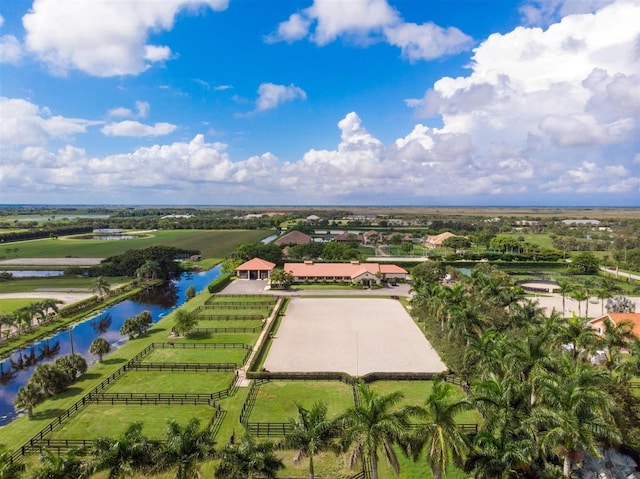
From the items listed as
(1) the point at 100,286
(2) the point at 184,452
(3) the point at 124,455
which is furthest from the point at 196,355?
(1) the point at 100,286

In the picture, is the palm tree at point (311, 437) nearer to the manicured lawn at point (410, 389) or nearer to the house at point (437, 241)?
the manicured lawn at point (410, 389)

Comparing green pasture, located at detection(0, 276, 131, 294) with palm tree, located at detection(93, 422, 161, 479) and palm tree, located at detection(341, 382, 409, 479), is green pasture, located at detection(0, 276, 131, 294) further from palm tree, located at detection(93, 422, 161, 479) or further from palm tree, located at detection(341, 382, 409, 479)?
palm tree, located at detection(341, 382, 409, 479)

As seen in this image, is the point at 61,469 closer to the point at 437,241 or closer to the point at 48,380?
the point at 48,380

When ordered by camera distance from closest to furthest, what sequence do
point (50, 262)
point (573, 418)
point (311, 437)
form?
point (311, 437), point (573, 418), point (50, 262)

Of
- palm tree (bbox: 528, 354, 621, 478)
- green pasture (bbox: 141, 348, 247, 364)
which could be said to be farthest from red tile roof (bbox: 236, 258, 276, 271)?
palm tree (bbox: 528, 354, 621, 478)

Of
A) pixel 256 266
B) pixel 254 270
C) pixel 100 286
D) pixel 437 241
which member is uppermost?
pixel 437 241

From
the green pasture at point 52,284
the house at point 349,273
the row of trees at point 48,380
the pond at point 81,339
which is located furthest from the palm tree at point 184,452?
the green pasture at point 52,284
